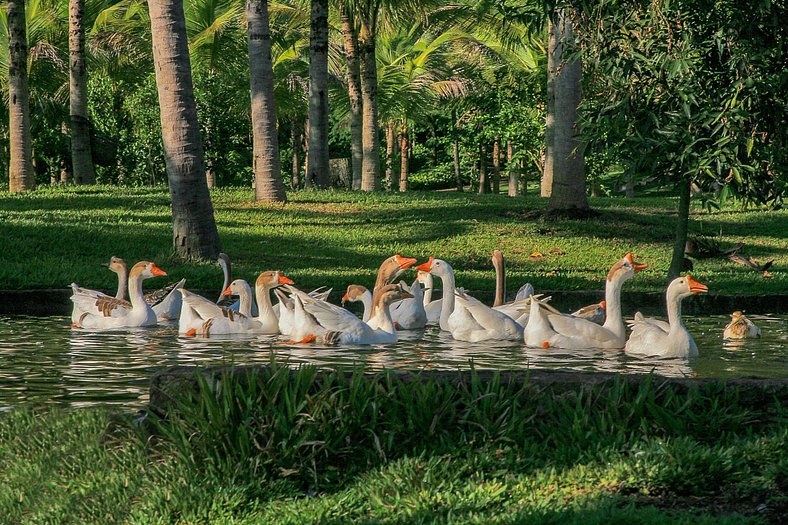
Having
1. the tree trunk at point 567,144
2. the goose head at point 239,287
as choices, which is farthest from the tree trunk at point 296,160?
the goose head at point 239,287

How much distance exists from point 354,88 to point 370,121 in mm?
2011

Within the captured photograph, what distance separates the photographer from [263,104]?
20.8m

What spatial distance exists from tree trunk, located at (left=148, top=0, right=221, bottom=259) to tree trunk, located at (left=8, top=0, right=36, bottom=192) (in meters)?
11.3

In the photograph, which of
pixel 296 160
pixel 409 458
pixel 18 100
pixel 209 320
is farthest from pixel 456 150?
pixel 409 458

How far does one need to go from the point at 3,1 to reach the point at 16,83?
20550 mm

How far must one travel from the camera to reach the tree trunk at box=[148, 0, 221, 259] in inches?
584

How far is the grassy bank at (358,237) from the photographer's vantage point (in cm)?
1514

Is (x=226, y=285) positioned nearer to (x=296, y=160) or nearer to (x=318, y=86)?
(x=318, y=86)

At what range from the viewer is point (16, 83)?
2502 cm

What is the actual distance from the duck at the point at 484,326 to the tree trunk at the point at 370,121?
18.7 m

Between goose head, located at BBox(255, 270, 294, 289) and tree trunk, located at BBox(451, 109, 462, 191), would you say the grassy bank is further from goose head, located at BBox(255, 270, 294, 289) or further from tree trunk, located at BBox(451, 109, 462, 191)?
tree trunk, located at BBox(451, 109, 462, 191)

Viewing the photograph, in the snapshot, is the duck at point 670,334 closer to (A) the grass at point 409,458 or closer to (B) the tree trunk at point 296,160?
(A) the grass at point 409,458

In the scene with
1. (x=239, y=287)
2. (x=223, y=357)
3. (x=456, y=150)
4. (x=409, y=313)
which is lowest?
(x=409, y=313)

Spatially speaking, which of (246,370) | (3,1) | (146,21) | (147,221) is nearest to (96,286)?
(147,221)
